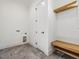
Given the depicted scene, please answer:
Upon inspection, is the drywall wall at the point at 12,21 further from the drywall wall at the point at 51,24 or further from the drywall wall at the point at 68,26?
the drywall wall at the point at 68,26

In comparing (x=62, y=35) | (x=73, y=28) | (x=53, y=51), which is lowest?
(x=53, y=51)

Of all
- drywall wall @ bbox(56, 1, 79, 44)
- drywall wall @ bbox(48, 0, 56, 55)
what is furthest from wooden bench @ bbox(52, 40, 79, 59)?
drywall wall @ bbox(48, 0, 56, 55)

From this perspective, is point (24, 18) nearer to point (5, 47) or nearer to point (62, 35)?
point (5, 47)

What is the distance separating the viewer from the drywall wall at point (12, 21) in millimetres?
3219

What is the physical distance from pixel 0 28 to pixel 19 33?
100cm

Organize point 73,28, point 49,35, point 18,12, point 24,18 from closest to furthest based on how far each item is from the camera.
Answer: point 73,28, point 49,35, point 18,12, point 24,18

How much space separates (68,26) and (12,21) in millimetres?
2766

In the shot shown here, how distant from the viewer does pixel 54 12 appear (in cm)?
269

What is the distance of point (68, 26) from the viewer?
2.37m

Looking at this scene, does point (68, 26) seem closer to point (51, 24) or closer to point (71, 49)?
point (51, 24)

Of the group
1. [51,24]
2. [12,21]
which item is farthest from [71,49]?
[12,21]

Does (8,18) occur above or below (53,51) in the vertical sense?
above

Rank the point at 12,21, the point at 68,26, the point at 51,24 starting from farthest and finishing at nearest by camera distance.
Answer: the point at 12,21 → the point at 51,24 → the point at 68,26

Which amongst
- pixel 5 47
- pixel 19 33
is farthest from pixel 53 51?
pixel 5 47
